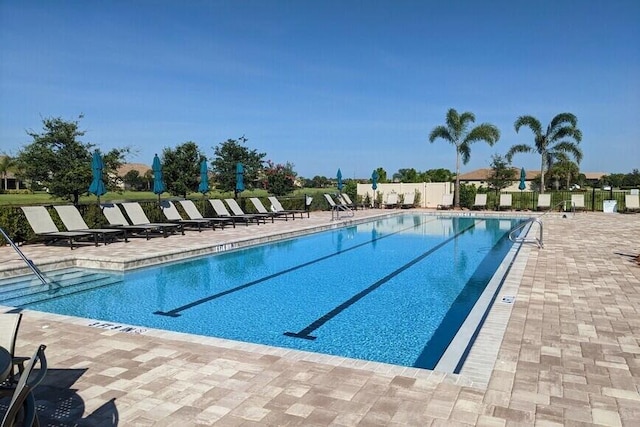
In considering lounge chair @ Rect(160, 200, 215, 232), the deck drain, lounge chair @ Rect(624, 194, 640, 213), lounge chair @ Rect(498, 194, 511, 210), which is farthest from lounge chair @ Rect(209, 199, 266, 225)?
lounge chair @ Rect(624, 194, 640, 213)

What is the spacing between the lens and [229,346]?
4.26 meters

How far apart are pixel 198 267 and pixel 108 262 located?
1.72m

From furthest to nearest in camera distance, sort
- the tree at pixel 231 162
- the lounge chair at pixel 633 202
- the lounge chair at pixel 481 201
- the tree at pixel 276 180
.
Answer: the lounge chair at pixel 481 201
the tree at pixel 276 180
the tree at pixel 231 162
the lounge chair at pixel 633 202

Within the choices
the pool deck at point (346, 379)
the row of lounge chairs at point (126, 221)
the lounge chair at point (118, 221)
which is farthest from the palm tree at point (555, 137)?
the pool deck at point (346, 379)

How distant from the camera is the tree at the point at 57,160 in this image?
13930mm

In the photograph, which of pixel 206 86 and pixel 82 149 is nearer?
pixel 82 149

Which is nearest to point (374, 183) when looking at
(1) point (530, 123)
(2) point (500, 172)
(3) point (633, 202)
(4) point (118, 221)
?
(1) point (530, 123)

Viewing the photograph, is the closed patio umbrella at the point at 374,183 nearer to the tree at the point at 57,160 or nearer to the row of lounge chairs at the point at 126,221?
the row of lounge chairs at the point at 126,221

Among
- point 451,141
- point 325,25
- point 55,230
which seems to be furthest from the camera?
point 451,141

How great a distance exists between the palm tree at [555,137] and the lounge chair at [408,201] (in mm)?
8003

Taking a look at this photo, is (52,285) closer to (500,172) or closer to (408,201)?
(408,201)

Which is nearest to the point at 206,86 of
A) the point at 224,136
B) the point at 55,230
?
the point at 224,136

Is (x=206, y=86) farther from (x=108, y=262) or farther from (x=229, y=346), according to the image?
(x=229, y=346)

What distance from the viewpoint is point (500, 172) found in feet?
104
